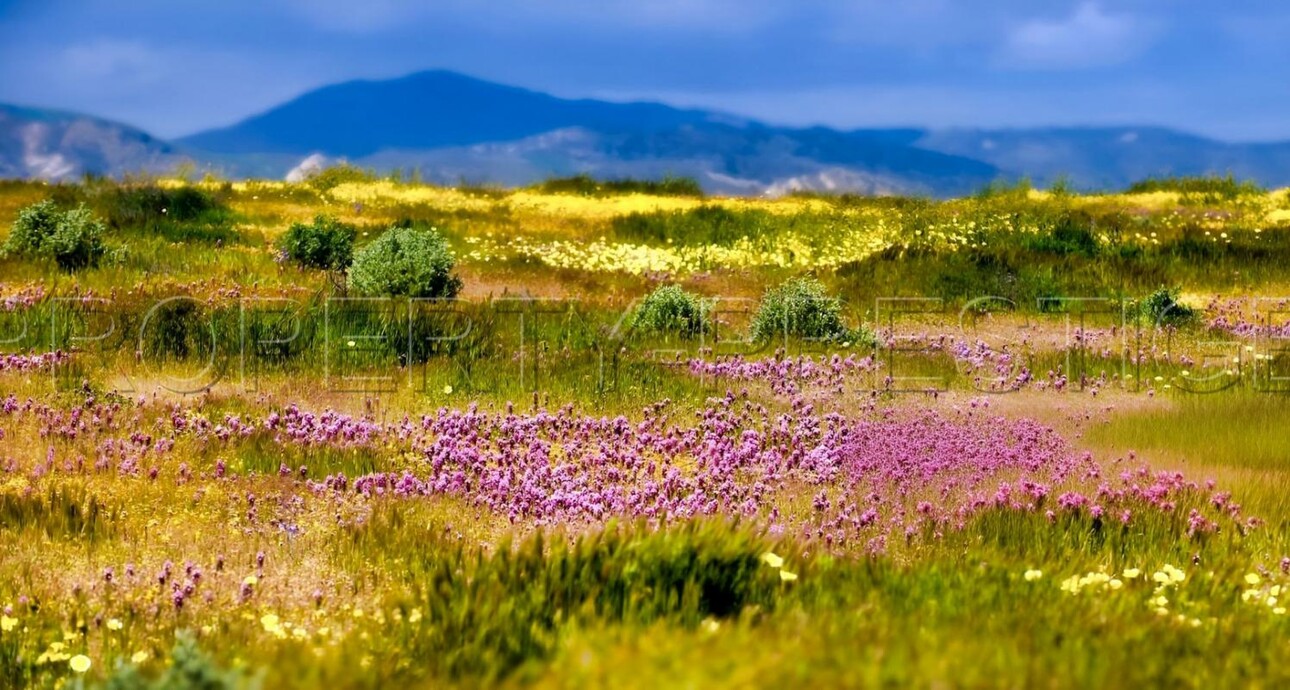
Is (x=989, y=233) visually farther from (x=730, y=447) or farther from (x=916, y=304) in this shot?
(x=730, y=447)

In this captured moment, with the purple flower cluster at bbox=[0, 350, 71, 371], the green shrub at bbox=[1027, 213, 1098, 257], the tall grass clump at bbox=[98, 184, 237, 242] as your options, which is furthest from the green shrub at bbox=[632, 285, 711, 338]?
the tall grass clump at bbox=[98, 184, 237, 242]

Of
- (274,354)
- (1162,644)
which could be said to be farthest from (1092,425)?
(274,354)

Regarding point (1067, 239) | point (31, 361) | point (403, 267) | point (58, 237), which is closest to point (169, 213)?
point (58, 237)

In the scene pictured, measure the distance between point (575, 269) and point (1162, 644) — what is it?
1997cm

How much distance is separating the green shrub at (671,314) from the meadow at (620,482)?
63mm

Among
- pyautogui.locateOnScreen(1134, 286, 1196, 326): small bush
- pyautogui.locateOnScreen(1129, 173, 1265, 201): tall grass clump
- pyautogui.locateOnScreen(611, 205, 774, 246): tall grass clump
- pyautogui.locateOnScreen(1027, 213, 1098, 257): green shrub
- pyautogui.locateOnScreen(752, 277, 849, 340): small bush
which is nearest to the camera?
pyautogui.locateOnScreen(752, 277, 849, 340): small bush

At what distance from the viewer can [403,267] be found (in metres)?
17.0

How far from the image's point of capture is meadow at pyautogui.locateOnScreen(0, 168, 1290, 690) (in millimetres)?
4414

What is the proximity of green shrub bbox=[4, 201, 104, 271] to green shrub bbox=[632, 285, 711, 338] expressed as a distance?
31.9 feet

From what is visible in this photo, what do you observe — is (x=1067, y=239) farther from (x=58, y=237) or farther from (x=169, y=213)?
(x=169, y=213)

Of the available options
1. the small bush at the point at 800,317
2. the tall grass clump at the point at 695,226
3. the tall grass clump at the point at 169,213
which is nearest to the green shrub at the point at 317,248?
the tall grass clump at the point at 169,213

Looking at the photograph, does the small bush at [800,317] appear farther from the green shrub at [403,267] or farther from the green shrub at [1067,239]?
the green shrub at [1067,239]

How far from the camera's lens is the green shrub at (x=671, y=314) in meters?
15.2

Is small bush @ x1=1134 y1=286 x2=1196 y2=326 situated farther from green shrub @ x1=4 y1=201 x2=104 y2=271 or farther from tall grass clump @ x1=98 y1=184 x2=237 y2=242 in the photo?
tall grass clump @ x1=98 y1=184 x2=237 y2=242
